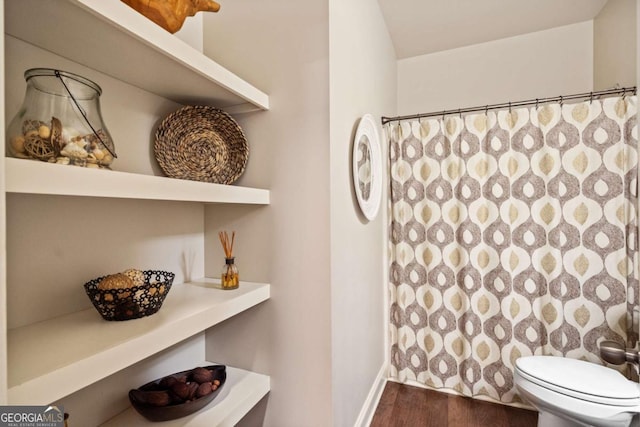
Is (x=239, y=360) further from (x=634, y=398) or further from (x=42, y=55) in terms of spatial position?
(x=634, y=398)

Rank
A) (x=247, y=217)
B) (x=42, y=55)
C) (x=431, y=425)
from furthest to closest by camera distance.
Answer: (x=431, y=425), (x=247, y=217), (x=42, y=55)

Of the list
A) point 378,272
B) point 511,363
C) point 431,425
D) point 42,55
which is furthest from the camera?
point 378,272

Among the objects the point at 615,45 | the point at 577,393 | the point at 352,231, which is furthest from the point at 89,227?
the point at 615,45

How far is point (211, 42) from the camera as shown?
1405mm

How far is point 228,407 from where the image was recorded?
1.09 meters

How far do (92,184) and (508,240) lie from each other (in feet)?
6.77

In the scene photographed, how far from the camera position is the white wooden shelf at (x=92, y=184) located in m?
0.54

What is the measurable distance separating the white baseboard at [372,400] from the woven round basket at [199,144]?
139 cm

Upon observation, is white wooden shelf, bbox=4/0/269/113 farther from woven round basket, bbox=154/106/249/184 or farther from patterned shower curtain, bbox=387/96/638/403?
patterned shower curtain, bbox=387/96/638/403

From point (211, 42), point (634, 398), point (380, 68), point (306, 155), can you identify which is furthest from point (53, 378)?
point (380, 68)

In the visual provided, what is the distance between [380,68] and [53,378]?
216cm

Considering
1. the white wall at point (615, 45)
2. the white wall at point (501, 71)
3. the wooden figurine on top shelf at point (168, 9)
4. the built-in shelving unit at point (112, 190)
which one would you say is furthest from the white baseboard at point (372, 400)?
the white wall at point (615, 45)

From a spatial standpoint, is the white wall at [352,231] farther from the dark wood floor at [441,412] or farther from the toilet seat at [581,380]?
the toilet seat at [581,380]

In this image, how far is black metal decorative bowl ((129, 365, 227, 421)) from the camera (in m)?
0.96
